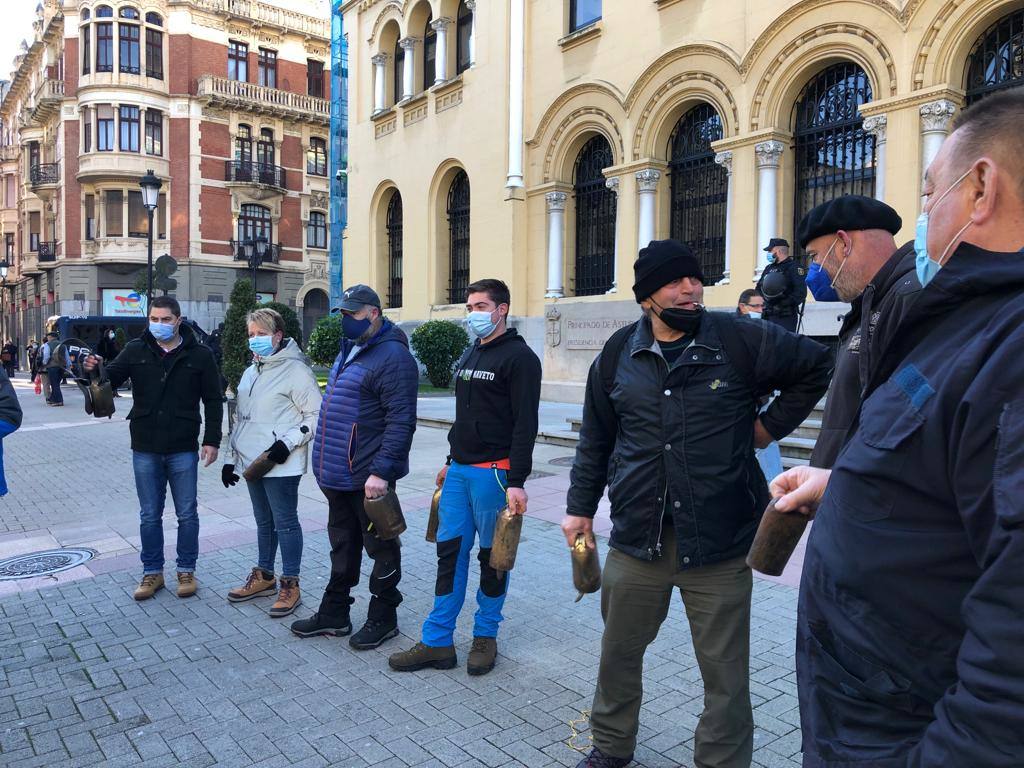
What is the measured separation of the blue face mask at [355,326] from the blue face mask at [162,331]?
1.68 metres

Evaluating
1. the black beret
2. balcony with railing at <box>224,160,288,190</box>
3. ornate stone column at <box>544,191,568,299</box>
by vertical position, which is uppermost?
balcony with railing at <box>224,160,288,190</box>

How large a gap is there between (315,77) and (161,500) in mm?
43552

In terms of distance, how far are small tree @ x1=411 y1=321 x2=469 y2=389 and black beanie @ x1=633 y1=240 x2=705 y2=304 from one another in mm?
16353

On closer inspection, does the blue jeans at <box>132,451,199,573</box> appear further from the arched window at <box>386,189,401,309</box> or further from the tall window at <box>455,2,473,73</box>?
the arched window at <box>386,189,401,309</box>

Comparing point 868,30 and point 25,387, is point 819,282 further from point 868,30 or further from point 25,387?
point 25,387

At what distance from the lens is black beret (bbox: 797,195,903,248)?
275cm

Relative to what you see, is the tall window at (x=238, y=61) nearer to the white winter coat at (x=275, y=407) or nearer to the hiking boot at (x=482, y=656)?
the white winter coat at (x=275, y=407)

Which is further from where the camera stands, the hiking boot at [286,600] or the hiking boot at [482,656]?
the hiking boot at [286,600]

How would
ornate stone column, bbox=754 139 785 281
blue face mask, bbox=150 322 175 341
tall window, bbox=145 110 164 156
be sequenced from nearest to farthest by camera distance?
blue face mask, bbox=150 322 175 341
ornate stone column, bbox=754 139 785 281
tall window, bbox=145 110 164 156

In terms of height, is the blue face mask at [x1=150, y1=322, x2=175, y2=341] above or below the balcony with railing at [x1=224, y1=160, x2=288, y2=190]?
below

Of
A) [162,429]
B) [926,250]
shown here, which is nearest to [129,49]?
[162,429]

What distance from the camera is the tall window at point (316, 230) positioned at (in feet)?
144

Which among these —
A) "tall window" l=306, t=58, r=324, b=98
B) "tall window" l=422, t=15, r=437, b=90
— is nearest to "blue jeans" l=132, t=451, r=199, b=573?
"tall window" l=422, t=15, r=437, b=90

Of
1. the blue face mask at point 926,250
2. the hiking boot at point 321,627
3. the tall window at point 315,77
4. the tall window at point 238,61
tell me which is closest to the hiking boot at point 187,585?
the hiking boot at point 321,627
